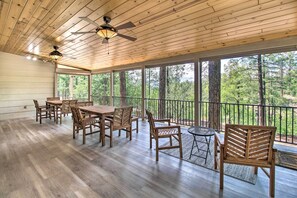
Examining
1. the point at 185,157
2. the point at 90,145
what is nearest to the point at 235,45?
the point at 185,157

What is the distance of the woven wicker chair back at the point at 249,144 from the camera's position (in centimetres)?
181

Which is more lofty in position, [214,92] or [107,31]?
[107,31]

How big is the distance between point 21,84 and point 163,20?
6922mm

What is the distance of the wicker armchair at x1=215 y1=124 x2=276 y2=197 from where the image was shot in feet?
5.96

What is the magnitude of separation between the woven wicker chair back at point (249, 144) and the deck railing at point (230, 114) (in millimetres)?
2170

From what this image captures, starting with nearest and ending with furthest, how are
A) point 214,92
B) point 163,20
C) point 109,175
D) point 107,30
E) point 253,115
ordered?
point 109,175 → point 107,30 → point 163,20 → point 253,115 → point 214,92

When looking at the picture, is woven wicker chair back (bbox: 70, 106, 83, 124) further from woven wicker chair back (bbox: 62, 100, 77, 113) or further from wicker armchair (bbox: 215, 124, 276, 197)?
wicker armchair (bbox: 215, 124, 276, 197)

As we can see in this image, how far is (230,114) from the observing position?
4559 mm

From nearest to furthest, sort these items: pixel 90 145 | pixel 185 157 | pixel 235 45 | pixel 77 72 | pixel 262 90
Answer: pixel 185 157
pixel 90 145
pixel 235 45
pixel 262 90
pixel 77 72

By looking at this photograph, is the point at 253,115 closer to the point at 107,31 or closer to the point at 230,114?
the point at 230,114

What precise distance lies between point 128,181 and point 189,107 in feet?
11.7

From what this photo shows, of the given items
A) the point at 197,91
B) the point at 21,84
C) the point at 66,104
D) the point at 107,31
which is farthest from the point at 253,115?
the point at 21,84

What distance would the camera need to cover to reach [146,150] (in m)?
3.21

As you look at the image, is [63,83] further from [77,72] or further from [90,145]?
[90,145]
